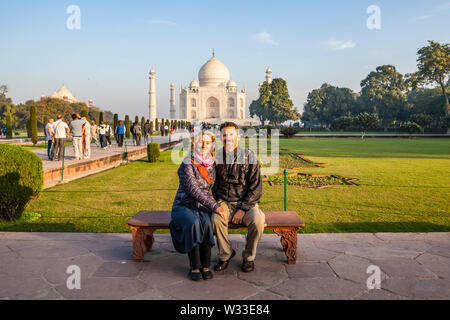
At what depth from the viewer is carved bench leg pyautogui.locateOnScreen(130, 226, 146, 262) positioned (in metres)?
3.00

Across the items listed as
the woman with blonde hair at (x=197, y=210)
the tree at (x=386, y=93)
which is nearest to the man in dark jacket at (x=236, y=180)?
the woman with blonde hair at (x=197, y=210)

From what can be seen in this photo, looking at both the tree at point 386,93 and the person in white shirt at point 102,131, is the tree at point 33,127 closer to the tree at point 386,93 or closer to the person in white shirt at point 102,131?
the person in white shirt at point 102,131

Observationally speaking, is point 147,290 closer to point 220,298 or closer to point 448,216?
point 220,298

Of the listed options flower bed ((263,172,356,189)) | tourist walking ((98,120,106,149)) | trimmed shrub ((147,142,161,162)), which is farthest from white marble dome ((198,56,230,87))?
flower bed ((263,172,356,189))

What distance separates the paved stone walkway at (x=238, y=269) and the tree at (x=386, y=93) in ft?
146

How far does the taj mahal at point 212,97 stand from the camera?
221ft

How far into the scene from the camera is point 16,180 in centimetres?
410

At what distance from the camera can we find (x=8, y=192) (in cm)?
407

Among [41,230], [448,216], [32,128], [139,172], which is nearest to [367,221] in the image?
[448,216]

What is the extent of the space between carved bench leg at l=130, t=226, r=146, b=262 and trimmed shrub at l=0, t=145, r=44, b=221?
191 cm

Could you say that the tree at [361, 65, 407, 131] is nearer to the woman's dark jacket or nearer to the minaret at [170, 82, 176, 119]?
the minaret at [170, 82, 176, 119]

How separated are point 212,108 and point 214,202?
68.9 metres
